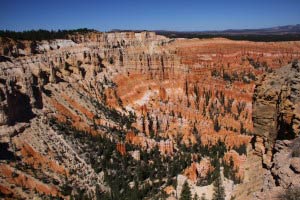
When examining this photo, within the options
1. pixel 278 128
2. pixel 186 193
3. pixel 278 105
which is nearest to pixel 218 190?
pixel 186 193

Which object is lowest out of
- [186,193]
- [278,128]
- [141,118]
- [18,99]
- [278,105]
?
[141,118]

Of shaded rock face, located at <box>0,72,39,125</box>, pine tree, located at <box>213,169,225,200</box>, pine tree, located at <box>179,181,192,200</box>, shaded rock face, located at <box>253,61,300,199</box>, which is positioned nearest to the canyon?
shaded rock face, located at <box>253,61,300,199</box>

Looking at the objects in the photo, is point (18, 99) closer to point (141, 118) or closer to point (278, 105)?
point (141, 118)

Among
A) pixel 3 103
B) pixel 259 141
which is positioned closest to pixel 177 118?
pixel 3 103

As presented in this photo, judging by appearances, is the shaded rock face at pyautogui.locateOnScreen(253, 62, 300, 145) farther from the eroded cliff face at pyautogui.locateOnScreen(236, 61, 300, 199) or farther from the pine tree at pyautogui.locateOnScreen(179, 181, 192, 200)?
the pine tree at pyautogui.locateOnScreen(179, 181, 192, 200)

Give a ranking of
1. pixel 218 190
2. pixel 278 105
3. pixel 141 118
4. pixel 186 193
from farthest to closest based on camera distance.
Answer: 1. pixel 141 118
2. pixel 186 193
3. pixel 218 190
4. pixel 278 105
